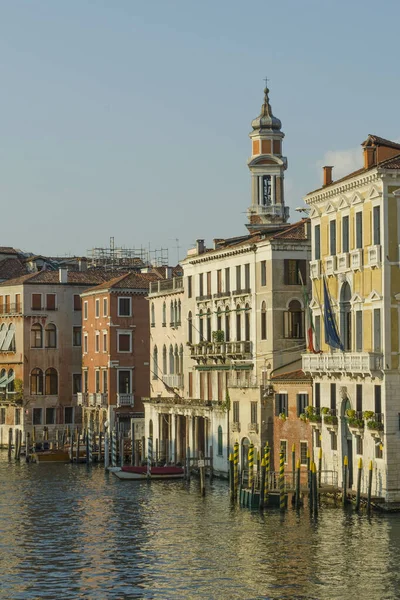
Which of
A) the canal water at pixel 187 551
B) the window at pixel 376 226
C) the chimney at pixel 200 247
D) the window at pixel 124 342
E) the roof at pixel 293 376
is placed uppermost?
the chimney at pixel 200 247

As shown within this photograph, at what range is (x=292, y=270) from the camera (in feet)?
216

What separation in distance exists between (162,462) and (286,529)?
28.4 m

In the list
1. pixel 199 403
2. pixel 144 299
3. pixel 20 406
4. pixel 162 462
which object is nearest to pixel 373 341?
pixel 199 403

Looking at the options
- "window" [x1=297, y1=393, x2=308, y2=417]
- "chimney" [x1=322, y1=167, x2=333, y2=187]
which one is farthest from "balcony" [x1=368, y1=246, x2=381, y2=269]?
"window" [x1=297, y1=393, x2=308, y2=417]

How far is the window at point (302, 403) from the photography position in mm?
58625

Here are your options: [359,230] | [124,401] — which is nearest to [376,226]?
[359,230]

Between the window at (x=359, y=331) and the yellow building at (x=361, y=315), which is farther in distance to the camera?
the window at (x=359, y=331)

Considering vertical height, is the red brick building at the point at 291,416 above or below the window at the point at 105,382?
below

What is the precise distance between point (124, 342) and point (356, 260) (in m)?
39.1

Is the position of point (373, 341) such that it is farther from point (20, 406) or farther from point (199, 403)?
point (20, 406)

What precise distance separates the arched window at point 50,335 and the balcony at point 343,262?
4577 cm

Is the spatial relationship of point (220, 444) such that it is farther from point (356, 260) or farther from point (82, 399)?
point (82, 399)

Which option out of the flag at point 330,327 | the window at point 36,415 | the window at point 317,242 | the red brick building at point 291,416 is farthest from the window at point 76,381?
the flag at point 330,327

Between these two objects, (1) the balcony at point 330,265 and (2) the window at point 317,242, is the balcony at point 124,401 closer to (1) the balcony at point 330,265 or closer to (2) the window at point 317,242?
(2) the window at point 317,242
